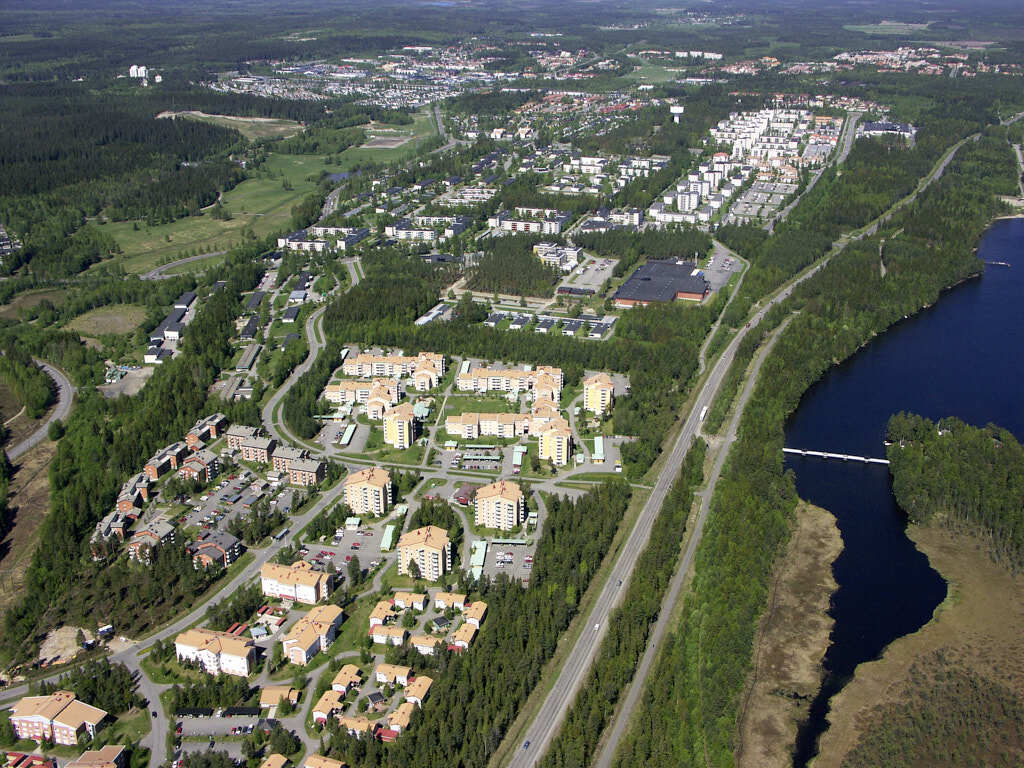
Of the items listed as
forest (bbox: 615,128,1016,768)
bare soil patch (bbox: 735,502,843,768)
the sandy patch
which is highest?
forest (bbox: 615,128,1016,768)

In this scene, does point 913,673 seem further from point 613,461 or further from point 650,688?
point 613,461

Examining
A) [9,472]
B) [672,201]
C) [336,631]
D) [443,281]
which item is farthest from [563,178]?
[336,631]

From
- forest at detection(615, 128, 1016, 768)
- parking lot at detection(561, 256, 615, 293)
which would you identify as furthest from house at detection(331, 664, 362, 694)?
parking lot at detection(561, 256, 615, 293)

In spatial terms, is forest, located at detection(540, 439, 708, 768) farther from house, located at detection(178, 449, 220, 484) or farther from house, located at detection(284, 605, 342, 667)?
house, located at detection(178, 449, 220, 484)

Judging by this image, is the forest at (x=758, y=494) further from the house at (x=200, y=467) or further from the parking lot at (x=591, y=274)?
the house at (x=200, y=467)

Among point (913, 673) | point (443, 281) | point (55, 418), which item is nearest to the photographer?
point (913, 673)

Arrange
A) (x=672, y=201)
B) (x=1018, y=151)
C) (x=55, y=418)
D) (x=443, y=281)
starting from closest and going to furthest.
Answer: (x=55, y=418)
(x=443, y=281)
(x=672, y=201)
(x=1018, y=151)

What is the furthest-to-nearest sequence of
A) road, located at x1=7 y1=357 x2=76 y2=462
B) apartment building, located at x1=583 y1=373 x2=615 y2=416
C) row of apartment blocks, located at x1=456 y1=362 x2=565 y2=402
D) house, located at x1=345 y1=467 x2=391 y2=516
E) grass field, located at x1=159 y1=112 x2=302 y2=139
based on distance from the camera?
1. grass field, located at x1=159 y1=112 x2=302 y2=139
2. row of apartment blocks, located at x1=456 y1=362 x2=565 y2=402
3. apartment building, located at x1=583 y1=373 x2=615 y2=416
4. road, located at x1=7 y1=357 x2=76 y2=462
5. house, located at x1=345 y1=467 x2=391 y2=516

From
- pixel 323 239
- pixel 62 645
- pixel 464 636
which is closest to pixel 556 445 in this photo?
pixel 464 636
